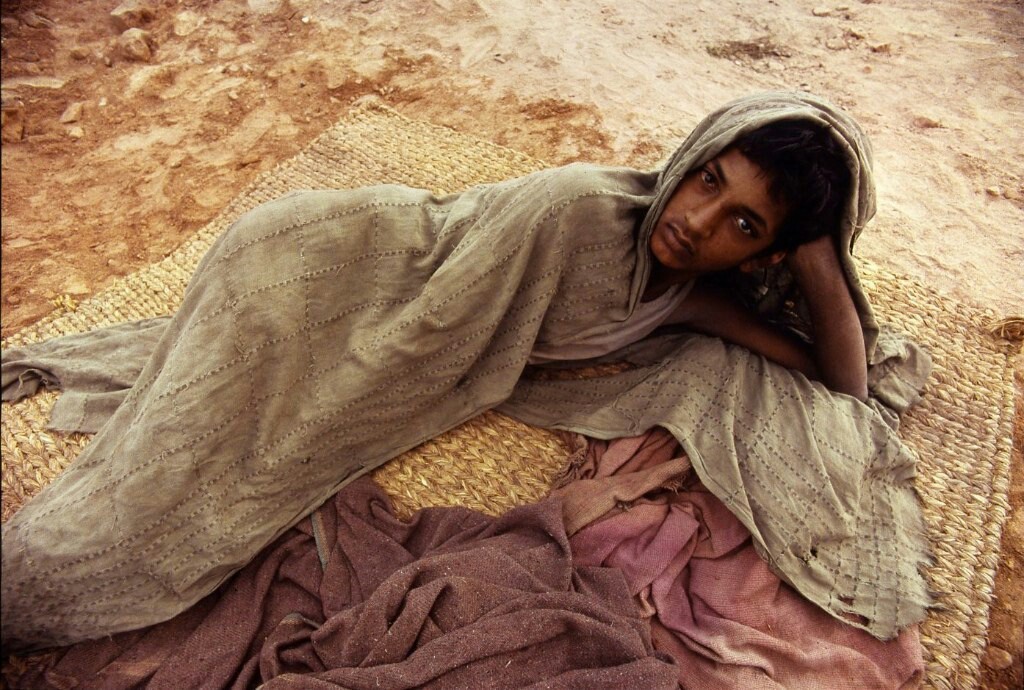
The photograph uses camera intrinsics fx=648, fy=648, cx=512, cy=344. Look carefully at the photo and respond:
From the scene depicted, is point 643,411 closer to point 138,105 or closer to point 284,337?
point 284,337

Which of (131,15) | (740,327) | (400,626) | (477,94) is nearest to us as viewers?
(400,626)

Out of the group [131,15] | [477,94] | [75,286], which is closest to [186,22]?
[131,15]

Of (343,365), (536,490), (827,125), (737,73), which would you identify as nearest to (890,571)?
(536,490)

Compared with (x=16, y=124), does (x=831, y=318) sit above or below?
above

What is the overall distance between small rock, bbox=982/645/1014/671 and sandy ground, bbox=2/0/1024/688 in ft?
4.26

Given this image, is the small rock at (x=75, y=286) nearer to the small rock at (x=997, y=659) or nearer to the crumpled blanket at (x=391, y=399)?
the crumpled blanket at (x=391, y=399)

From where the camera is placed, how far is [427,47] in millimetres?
3615

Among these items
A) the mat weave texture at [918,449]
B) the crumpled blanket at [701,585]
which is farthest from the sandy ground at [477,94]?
the crumpled blanket at [701,585]

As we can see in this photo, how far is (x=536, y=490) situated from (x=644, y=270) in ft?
2.04

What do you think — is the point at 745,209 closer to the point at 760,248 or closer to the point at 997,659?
the point at 760,248

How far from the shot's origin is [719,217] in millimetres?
1369

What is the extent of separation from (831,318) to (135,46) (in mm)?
3572

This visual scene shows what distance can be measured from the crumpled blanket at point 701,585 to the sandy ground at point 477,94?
4.96ft

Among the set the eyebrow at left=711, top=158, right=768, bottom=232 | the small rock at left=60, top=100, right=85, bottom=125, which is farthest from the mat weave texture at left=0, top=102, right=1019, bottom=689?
the small rock at left=60, top=100, right=85, bottom=125
